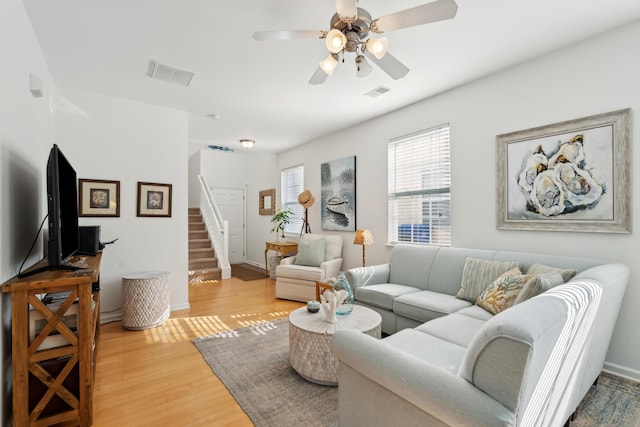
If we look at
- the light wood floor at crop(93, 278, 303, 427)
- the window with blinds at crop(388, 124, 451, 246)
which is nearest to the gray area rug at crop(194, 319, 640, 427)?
the light wood floor at crop(93, 278, 303, 427)

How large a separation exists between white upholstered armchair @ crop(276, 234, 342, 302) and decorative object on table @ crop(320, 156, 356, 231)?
32cm

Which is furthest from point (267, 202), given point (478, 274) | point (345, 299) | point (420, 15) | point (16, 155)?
point (420, 15)

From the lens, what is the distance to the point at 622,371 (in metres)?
2.30

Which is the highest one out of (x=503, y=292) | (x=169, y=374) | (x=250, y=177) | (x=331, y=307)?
(x=250, y=177)

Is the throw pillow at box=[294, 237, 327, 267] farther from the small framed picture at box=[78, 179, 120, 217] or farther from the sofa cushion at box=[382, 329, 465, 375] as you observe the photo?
the sofa cushion at box=[382, 329, 465, 375]

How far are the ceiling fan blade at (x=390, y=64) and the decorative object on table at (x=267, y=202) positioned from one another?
4889mm

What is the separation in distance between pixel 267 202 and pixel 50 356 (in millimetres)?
5496

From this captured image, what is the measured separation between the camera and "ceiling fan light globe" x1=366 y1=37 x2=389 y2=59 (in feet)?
6.15

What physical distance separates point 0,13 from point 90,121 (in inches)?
84.4

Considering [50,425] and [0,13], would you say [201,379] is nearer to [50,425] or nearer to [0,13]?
[50,425]

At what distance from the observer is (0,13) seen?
5.16 ft

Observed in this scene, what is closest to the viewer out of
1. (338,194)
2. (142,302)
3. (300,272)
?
(142,302)

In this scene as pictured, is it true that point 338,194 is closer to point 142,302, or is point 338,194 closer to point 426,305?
point 426,305

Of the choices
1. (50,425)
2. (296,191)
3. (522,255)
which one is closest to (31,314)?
(50,425)
